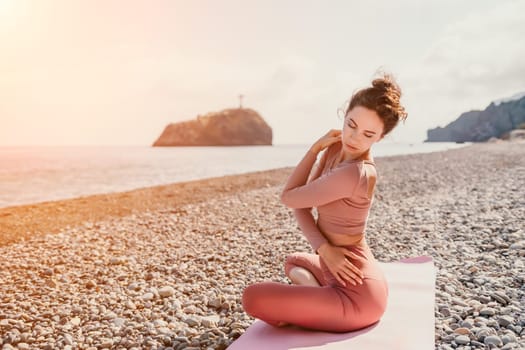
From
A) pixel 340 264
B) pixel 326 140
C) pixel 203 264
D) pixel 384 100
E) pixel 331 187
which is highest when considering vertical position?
pixel 384 100

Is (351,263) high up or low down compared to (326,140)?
down

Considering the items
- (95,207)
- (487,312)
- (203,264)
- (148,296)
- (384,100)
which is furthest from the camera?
(95,207)

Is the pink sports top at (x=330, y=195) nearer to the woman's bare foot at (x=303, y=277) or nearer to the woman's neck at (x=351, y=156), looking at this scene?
the woman's neck at (x=351, y=156)

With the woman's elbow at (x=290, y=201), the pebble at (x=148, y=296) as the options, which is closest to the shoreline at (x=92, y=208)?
the pebble at (x=148, y=296)

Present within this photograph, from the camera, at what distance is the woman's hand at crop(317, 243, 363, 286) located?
138 inches

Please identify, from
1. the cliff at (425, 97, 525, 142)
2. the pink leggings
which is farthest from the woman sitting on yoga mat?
the cliff at (425, 97, 525, 142)

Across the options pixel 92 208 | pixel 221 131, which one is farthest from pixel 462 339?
pixel 221 131

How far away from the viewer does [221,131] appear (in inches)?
3949

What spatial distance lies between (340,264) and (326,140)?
1006mm

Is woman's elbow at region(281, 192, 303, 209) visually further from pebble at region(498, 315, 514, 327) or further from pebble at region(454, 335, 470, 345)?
pebble at region(498, 315, 514, 327)

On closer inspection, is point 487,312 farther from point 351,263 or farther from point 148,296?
point 148,296

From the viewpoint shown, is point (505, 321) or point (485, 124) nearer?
point (505, 321)

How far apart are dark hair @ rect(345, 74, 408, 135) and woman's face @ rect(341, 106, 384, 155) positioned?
1.6 inches

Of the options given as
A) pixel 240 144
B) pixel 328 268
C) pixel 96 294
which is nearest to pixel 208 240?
pixel 96 294
